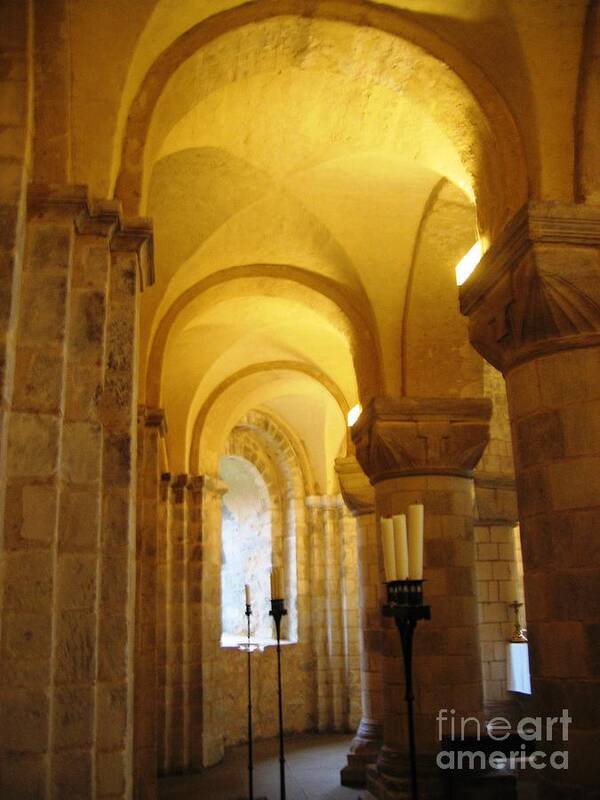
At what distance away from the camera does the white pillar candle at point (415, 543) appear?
3160mm

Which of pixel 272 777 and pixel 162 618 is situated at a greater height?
pixel 162 618

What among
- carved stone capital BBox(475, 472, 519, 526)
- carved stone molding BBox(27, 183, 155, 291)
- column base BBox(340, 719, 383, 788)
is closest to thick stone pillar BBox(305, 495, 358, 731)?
column base BBox(340, 719, 383, 788)

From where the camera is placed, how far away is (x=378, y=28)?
15.6 ft

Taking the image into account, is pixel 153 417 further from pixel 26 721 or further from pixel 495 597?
pixel 495 597

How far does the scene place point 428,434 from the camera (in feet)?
22.2

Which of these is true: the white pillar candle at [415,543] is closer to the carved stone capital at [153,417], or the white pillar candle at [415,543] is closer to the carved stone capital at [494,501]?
the carved stone capital at [153,417]

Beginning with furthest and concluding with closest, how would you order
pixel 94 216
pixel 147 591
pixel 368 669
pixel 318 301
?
pixel 368 669 < pixel 318 301 < pixel 147 591 < pixel 94 216

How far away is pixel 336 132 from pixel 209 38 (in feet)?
4.83

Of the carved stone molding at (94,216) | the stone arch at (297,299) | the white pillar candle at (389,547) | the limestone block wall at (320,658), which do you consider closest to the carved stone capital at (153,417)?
the stone arch at (297,299)

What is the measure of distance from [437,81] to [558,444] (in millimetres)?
2446

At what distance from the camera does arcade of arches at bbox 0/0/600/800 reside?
3.25 meters

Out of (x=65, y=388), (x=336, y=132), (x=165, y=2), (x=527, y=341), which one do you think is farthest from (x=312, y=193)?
(x=65, y=388)

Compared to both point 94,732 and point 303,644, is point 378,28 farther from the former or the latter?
point 303,644

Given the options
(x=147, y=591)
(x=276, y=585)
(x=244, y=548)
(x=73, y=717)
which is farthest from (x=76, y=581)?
(x=244, y=548)
